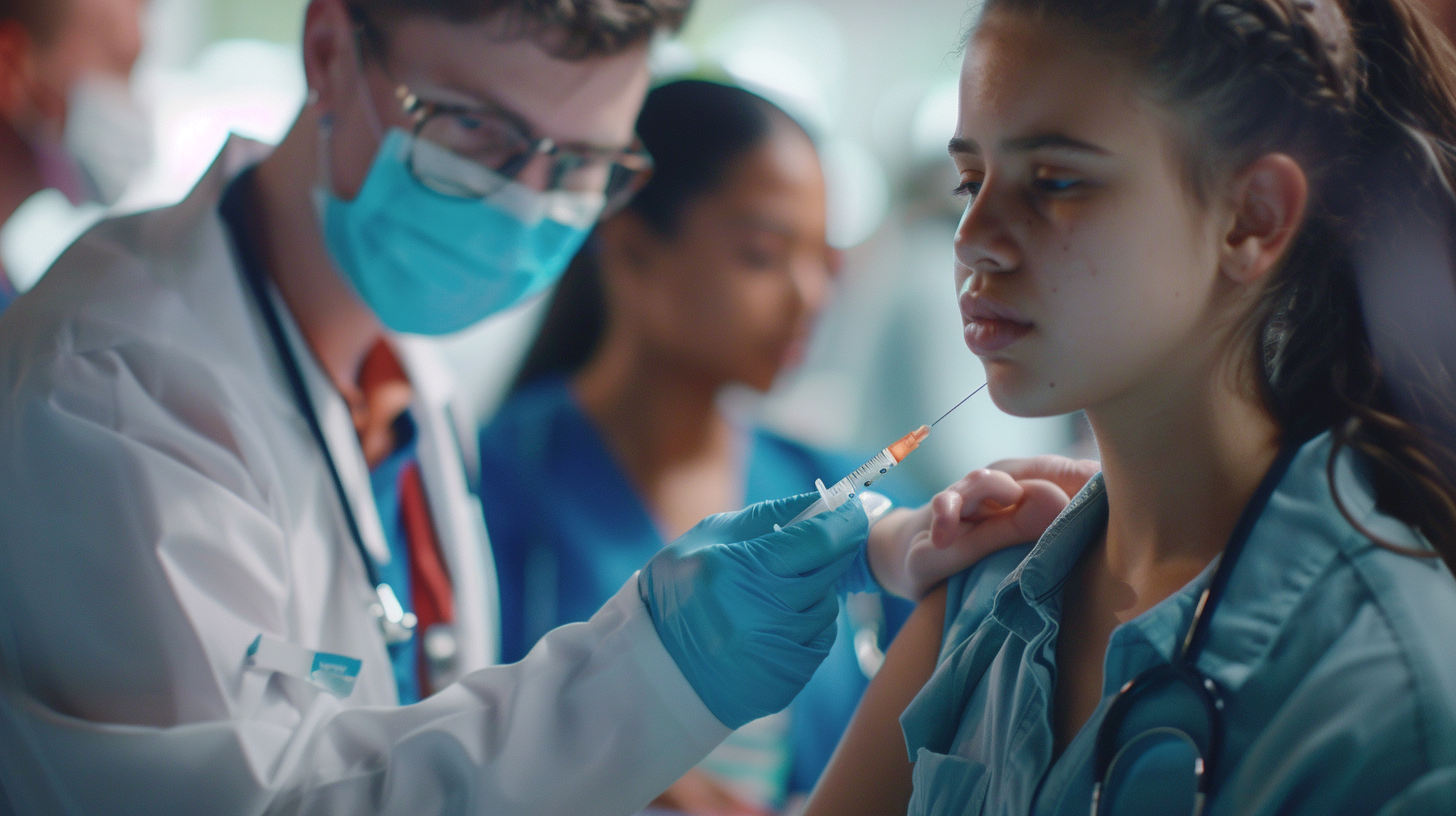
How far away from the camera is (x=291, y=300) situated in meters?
1.71

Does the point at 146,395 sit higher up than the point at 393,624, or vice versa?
the point at 146,395

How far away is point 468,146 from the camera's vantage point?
1600 mm

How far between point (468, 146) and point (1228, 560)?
1.21 meters

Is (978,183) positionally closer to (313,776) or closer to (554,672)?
(554,672)

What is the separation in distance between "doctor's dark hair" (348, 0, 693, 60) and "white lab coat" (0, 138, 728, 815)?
0.58 m

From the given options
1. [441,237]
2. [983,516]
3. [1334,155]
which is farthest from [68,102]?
[1334,155]

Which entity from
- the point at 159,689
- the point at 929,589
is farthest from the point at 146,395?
the point at 929,589

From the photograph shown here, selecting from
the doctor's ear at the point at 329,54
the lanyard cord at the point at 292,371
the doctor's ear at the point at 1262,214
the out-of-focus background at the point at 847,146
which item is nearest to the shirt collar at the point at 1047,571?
the doctor's ear at the point at 1262,214

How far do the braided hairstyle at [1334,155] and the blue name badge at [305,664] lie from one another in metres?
1.07

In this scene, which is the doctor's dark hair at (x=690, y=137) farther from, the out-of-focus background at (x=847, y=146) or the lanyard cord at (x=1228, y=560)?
the lanyard cord at (x=1228, y=560)

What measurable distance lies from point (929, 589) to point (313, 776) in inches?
29.1

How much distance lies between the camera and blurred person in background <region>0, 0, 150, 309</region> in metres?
2.38

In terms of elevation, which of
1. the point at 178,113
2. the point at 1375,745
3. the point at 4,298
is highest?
the point at 178,113

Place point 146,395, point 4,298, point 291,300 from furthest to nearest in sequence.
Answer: point 4,298 → point 291,300 → point 146,395
